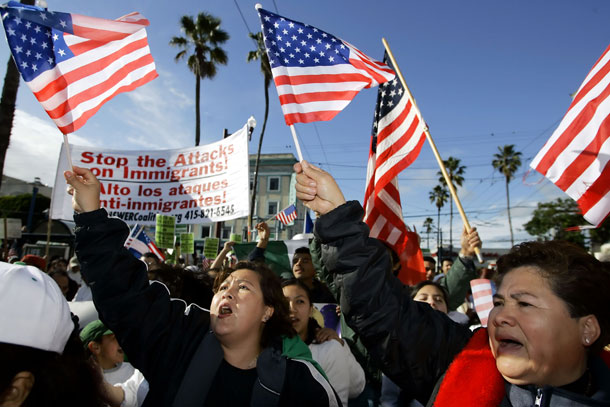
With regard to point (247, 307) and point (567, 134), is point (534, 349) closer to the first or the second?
point (247, 307)

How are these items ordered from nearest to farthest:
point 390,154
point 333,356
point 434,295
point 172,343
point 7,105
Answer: point 172,343 → point 333,356 → point 434,295 → point 390,154 → point 7,105

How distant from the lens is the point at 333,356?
10.5 feet

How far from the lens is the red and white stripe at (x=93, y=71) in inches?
123

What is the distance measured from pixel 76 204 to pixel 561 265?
2343mm

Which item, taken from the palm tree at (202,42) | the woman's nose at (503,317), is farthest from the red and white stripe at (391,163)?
the palm tree at (202,42)

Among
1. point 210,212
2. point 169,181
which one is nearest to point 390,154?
point 210,212

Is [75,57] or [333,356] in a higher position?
[75,57]

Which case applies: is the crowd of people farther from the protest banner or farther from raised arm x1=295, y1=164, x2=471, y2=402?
the protest banner

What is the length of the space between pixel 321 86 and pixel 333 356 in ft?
7.13

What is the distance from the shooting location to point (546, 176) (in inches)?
125

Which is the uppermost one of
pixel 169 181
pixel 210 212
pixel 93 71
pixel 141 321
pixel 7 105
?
pixel 7 105

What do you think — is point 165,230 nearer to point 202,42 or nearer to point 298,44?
point 298,44

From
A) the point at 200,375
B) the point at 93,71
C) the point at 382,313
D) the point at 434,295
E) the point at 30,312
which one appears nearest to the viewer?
the point at 30,312

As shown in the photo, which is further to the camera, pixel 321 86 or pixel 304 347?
pixel 321 86
